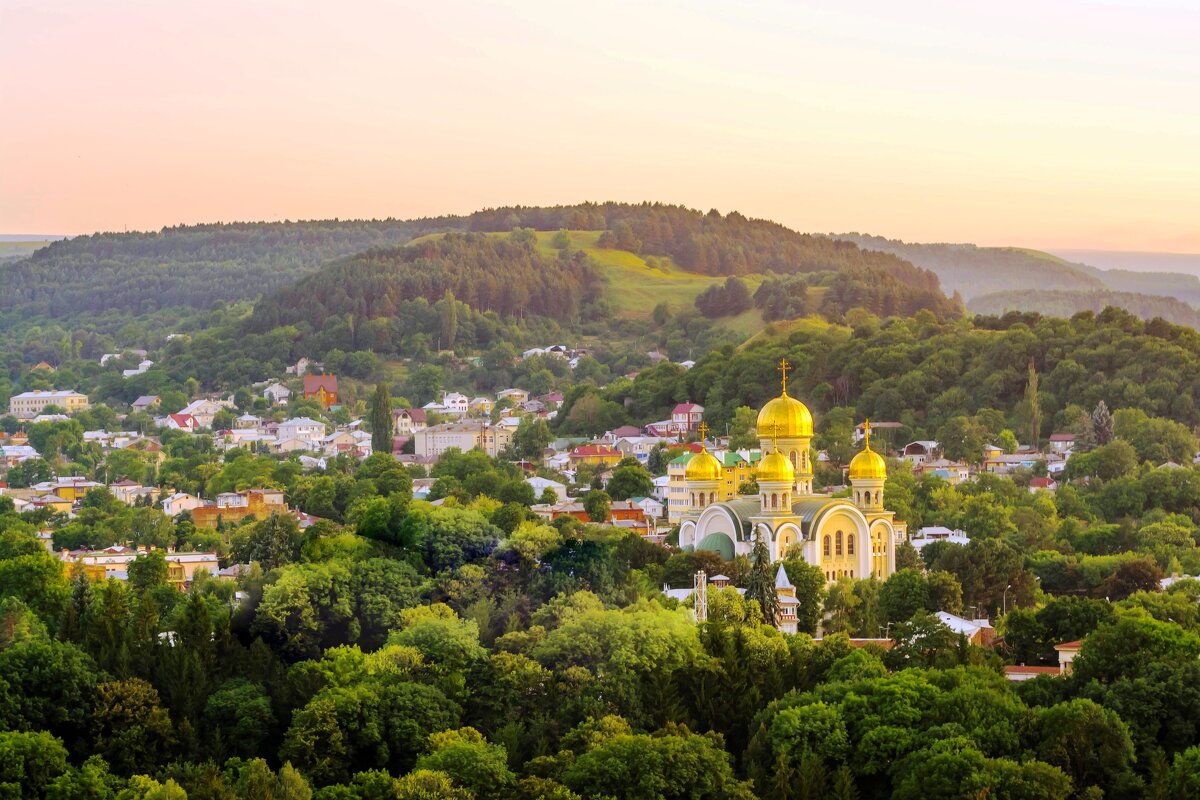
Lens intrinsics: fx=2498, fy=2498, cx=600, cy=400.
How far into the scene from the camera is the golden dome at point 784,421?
57.2 metres

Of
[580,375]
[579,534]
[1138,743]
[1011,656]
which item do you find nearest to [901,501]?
[579,534]

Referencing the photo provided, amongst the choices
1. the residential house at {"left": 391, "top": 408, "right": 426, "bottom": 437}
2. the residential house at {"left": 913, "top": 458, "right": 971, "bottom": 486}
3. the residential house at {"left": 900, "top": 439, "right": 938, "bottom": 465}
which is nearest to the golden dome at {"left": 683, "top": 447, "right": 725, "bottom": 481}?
the residential house at {"left": 913, "top": 458, "right": 971, "bottom": 486}

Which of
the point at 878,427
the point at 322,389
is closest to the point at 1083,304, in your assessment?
the point at 322,389

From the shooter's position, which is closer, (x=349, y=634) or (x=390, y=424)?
(x=349, y=634)

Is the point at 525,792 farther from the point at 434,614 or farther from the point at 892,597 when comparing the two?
the point at 892,597

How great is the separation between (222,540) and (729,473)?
15.6m

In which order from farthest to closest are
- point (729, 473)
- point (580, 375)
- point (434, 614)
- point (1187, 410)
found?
point (580, 375) < point (1187, 410) < point (729, 473) < point (434, 614)

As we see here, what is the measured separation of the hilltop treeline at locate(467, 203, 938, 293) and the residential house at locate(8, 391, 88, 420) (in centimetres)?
4392

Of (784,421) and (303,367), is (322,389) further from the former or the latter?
(784,421)

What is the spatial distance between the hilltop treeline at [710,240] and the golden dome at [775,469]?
107 m

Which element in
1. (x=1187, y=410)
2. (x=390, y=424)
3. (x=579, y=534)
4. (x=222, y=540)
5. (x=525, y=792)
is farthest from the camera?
(x=390, y=424)

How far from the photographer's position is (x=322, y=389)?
132000 millimetres

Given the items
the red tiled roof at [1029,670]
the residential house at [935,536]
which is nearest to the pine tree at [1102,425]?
the residential house at [935,536]

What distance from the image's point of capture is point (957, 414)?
283ft
